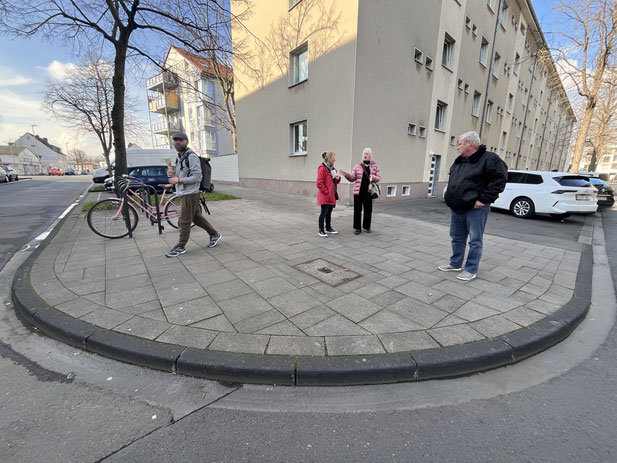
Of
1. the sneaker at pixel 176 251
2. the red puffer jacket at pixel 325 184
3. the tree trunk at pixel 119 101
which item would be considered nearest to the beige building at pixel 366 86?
the tree trunk at pixel 119 101

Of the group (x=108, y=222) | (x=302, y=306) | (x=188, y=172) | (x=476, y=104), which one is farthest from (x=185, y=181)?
(x=476, y=104)

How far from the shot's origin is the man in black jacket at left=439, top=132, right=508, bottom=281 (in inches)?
134

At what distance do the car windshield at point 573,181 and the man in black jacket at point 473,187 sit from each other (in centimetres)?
743

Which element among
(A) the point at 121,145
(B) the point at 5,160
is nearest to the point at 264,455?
(A) the point at 121,145

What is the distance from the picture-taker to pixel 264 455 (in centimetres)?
158

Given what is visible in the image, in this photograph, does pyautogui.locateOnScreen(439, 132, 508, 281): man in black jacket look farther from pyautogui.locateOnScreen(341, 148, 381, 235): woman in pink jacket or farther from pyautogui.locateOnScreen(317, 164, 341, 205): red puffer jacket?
pyautogui.locateOnScreen(317, 164, 341, 205): red puffer jacket

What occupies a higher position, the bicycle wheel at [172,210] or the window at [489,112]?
the window at [489,112]

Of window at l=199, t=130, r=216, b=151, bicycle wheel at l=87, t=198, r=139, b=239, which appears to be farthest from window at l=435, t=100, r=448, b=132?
window at l=199, t=130, r=216, b=151

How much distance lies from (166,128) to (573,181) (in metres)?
36.7

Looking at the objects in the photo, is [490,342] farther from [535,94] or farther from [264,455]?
[535,94]

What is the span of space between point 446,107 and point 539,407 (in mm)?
15165

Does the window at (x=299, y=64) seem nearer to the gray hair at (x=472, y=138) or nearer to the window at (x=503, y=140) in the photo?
the gray hair at (x=472, y=138)

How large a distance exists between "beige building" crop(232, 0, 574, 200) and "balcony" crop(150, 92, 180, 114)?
62.6 ft

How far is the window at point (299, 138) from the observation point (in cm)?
1250
